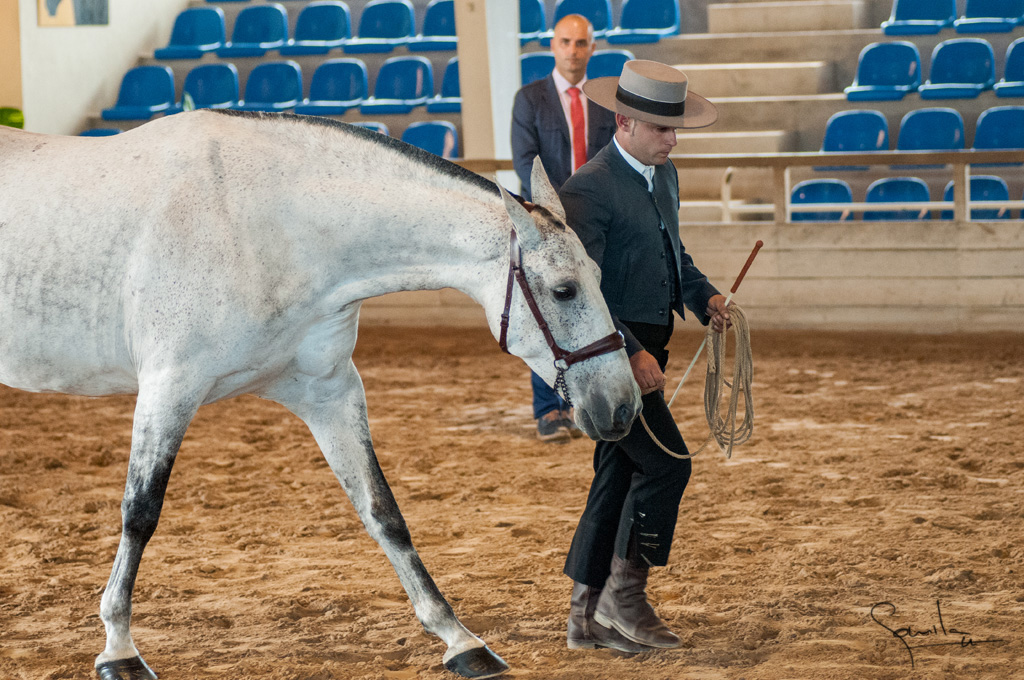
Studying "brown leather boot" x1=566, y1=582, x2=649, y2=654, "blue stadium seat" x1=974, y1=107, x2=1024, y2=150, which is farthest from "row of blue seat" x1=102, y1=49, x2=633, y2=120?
"brown leather boot" x1=566, y1=582, x2=649, y2=654

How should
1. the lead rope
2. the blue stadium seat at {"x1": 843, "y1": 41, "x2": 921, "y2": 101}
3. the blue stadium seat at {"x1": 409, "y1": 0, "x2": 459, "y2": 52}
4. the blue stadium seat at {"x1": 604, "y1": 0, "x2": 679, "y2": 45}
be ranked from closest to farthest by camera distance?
the lead rope
the blue stadium seat at {"x1": 843, "y1": 41, "x2": 921, "y2": 101}
the blue stadium seat at {"x1": 604, "y1": 0, "x2": 679, "y2": 45}
the blue stadium seat at {"x1": 409, "y1": 0, "x2": 459, "y2": 52}

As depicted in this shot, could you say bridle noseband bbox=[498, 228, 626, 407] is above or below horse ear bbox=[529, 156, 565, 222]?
below

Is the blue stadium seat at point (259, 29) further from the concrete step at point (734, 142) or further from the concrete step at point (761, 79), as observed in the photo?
the concrete step at point (734, 142)

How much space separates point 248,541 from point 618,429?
6.46ft

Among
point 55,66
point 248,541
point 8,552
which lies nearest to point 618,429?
point 248,541

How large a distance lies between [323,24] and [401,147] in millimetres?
11360

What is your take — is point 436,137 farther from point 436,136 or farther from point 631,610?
point 631,610

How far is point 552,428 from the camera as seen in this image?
18.7 ft

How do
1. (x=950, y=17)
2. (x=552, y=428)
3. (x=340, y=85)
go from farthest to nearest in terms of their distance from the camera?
(x=340, y=85) → (x=950, y=17) → (x=552, y=428)

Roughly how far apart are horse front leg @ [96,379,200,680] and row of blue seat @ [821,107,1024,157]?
8.83m

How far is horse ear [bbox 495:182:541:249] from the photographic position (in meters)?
2.66

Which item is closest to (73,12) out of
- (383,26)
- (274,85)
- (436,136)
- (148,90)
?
(148,90)

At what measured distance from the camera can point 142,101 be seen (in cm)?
1283

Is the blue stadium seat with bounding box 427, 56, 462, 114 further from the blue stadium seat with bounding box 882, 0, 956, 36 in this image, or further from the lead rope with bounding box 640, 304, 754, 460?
the lead rope with bounding box 640, 304, 754, 460
